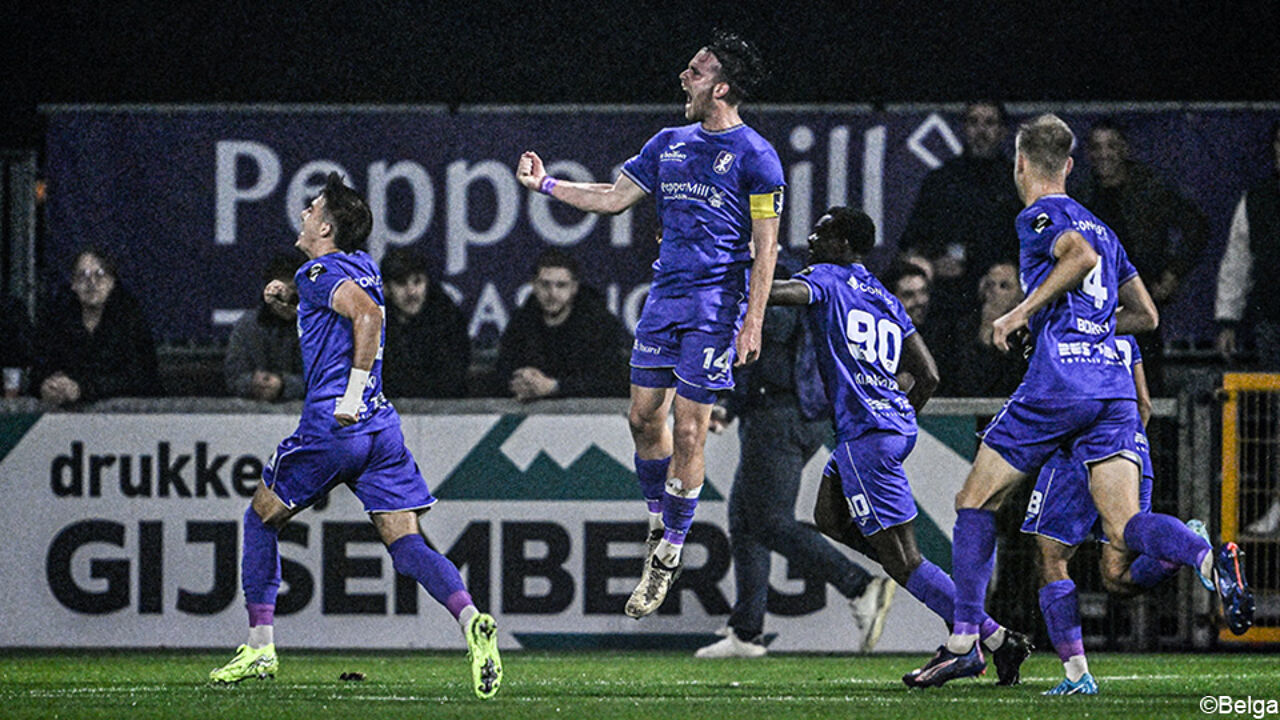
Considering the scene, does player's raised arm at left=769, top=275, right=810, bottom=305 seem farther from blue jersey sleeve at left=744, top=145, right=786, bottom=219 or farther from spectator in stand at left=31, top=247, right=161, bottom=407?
spectator in stand at left=31, top=247, right=161, bottom=407

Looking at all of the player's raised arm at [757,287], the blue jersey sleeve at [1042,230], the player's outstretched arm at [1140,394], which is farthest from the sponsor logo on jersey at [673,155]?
the player's outstretched arm at [1140,394]

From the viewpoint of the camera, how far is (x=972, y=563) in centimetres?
925

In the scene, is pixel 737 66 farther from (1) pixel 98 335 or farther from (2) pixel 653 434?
(1) pixel 98 335

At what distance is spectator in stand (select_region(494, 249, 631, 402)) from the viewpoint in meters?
13.5

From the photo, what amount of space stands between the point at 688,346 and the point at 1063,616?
6.76 ft

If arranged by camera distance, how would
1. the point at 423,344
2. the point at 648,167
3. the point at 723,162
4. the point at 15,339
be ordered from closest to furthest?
the point at 723,162 → the point at 648,167 → the point at 423,344 → the point at 15,339

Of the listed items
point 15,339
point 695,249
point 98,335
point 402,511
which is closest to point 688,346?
point 695,249

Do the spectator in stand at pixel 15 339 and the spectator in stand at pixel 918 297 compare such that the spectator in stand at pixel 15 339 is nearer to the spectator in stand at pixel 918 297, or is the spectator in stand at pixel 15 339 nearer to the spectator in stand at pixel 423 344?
the spectator in stand at pixel 423 344

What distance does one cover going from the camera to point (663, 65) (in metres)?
16.5

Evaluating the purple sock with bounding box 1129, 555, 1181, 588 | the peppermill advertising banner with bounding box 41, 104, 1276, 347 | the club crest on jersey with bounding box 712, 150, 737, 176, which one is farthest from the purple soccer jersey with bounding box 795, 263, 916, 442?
the peppermill advertising banner with bounding box 41, 104, 1276, 347

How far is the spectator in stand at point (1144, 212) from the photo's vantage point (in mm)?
13719

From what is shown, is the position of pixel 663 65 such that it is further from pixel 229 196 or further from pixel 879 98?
pixel 229 196

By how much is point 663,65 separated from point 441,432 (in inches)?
189

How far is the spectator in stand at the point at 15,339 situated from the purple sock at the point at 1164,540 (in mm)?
7909
